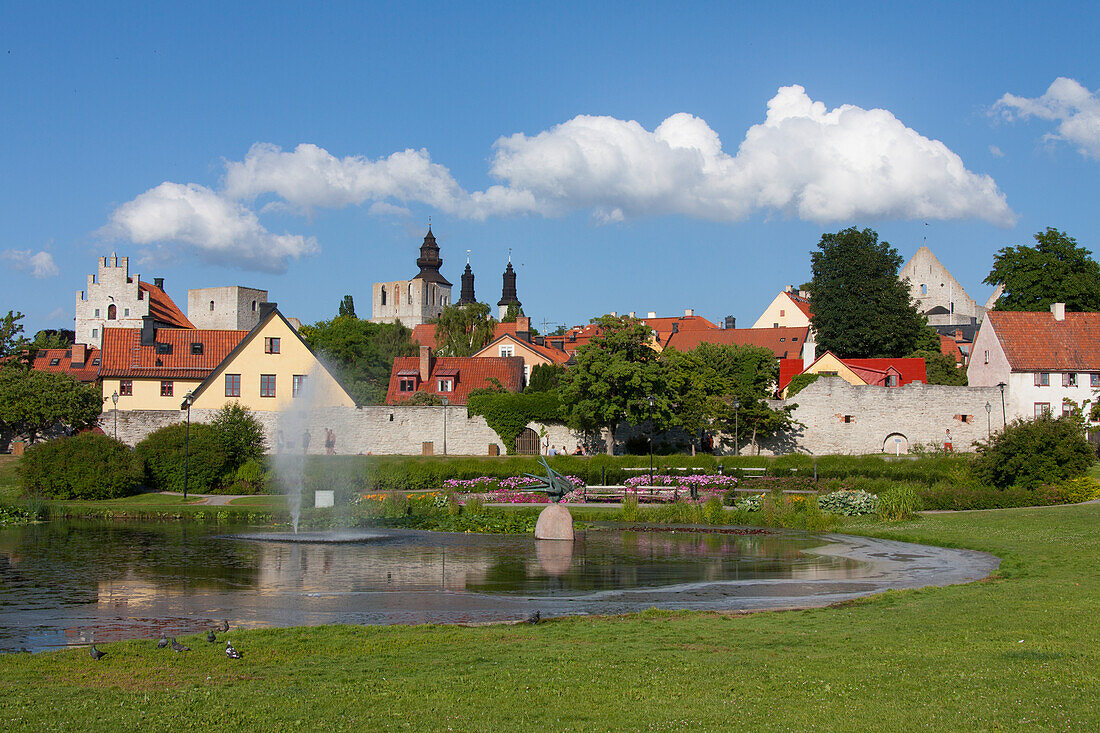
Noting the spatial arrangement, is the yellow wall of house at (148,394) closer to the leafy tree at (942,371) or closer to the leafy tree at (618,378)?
the leafy tree at (618,378)

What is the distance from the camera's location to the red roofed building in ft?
203

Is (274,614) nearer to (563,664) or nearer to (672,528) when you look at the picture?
(563,664)

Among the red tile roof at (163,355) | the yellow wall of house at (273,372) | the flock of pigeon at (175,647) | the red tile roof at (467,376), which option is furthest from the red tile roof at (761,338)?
the flock of pigeon at (175,647)

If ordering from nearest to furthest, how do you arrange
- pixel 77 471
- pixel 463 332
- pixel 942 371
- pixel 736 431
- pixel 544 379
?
pixel 77 471 < pixel 736 431 < pixel 544 379 < pixel 942 371 < pixel 463 332

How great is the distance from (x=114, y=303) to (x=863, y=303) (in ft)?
234

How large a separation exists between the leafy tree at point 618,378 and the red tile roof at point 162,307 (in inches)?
2176

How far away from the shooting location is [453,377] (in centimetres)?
6262

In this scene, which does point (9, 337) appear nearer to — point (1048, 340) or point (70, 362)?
point (70, 362)

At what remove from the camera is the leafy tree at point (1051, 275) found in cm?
6419

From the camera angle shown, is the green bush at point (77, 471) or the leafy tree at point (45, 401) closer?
the green bush at point (77, 471)

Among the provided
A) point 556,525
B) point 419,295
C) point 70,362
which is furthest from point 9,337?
point 419,295

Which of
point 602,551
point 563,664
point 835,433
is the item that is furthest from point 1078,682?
point 835,433

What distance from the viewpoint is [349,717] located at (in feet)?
26.5

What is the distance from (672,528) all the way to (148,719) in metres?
20.5
